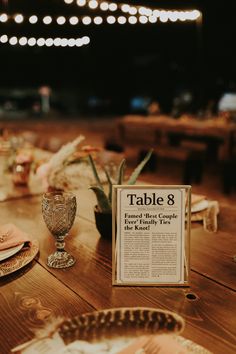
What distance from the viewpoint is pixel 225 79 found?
10.8 m

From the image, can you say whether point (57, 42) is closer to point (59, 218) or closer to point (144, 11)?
point (144, 11)

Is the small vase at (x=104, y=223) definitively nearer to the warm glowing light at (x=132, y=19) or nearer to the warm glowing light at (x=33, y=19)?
the warm glowing light at (x=33, y=19)

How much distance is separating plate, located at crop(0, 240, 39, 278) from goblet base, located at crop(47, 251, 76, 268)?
6 centimetres

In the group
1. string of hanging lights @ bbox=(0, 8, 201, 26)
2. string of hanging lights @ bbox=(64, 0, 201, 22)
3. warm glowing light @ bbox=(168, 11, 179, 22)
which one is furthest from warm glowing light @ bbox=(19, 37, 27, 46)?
warm glowing light @ bbox=(168, 11, 179, 22)

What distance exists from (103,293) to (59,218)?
0.83 feet

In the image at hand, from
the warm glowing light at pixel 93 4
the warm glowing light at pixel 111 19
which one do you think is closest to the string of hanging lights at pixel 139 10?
the warm glowing light at pixel 93 4

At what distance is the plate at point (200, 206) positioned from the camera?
1.58m

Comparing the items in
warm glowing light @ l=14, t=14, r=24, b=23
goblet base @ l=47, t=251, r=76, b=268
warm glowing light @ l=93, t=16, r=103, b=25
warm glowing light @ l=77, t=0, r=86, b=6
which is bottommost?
goblet base @ l=47, t=251, r=76, b=268

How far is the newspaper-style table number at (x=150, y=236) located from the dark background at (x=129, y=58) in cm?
258

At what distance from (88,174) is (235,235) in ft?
2.85

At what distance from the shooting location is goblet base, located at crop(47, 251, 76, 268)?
3.75ft

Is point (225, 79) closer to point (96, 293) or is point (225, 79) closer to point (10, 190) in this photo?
point (10, 190)

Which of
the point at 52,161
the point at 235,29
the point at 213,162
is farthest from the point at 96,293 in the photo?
the point at 235,29

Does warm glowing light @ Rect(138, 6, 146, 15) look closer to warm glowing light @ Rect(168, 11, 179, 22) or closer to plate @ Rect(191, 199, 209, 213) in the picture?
warm glowing light @ Rect(168, 11, 179, 22)
